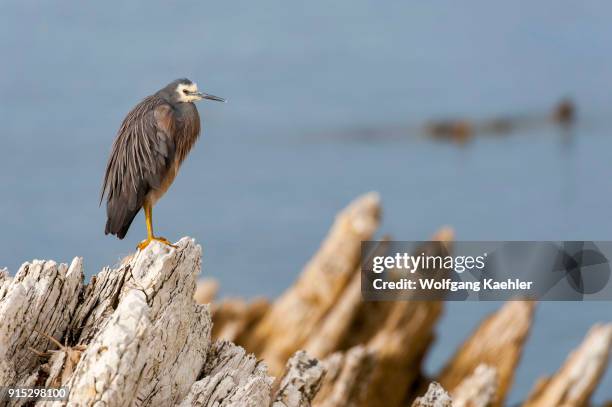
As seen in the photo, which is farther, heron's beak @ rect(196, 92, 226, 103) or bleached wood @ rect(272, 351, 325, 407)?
heron's beak @ rect(196, 92, 226, 103)

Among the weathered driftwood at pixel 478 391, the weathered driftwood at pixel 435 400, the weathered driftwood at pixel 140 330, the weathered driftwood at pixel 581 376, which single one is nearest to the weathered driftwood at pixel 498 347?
the weathered driftwood at pixel 581 376

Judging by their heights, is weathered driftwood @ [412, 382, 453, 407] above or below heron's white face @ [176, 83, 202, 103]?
below

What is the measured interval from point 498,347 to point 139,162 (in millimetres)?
12931

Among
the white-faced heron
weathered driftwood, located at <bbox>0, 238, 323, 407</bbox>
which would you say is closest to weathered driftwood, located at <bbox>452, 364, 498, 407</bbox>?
weathered driftwood, located at <bbox>0, 238, 323, 407</bbox>

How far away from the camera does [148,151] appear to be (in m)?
13.3

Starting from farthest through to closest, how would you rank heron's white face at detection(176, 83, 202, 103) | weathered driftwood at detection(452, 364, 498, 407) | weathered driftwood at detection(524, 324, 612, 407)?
weathered driftwood at detection(524, 324, 612, 407), weathered driftwood at detection(452, 364, 498, 407), heron's white face at detection(176, 83, 202, 103)

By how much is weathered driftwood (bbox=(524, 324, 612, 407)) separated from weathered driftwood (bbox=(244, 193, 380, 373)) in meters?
5.68

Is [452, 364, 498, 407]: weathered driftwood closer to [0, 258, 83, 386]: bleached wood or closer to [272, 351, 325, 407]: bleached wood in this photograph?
[272, 351, 325, 407]: bleached wood

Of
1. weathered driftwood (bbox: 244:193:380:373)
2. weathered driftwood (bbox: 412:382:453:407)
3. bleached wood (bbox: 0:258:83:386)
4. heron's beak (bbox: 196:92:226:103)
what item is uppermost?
weathered driftwood (bbox: 244:193:380:373)

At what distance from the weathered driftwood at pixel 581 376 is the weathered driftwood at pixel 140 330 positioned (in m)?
12.2

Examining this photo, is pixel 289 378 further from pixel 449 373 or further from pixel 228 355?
pixel 449 373

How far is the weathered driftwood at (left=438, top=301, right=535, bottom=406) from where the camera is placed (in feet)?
75.3

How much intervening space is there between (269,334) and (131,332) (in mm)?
17852

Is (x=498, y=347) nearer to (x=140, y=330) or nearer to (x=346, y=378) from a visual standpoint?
(x=346, y=378)
